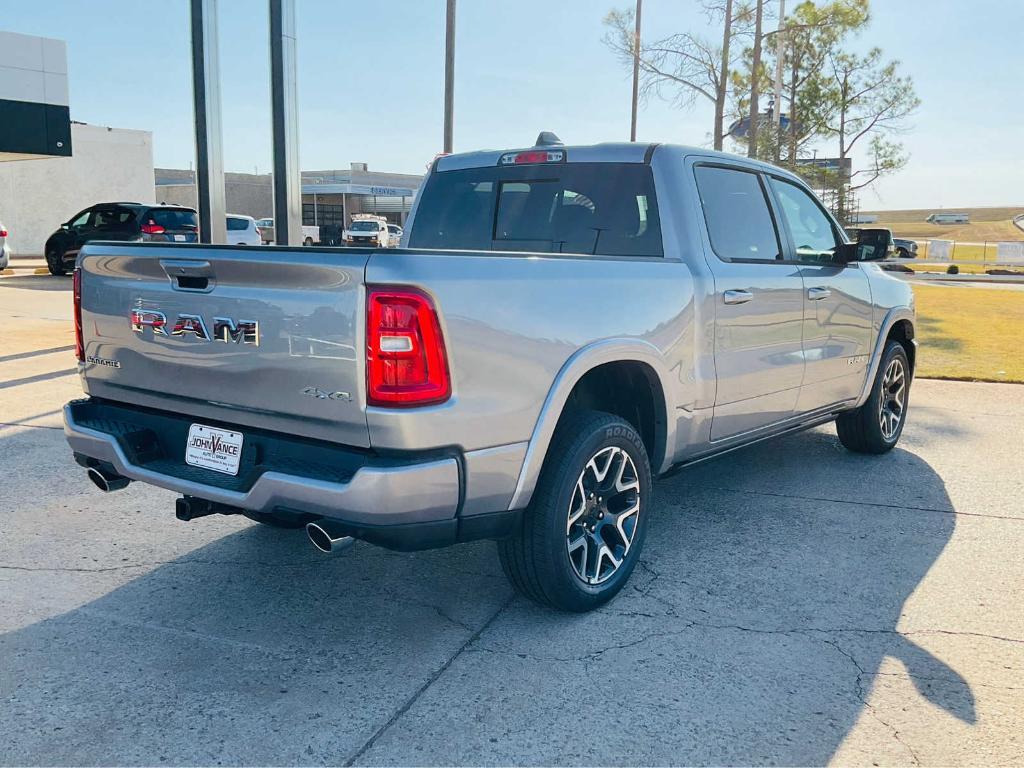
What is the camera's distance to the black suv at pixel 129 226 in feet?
67.9

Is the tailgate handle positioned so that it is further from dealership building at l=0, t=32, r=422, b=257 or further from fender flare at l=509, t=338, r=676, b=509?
dealership building at l=0, t=32, r=422, b=257

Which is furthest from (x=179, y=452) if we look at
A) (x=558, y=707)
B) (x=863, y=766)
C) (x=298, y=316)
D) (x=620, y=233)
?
(x=863, y=766)

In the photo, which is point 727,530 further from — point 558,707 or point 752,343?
point 558,707

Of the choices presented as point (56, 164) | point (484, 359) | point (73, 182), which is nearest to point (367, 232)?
point (73, 182)

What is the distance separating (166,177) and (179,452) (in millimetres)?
65320

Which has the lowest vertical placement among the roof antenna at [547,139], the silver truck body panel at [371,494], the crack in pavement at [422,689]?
the crack in pavement at [422,689]

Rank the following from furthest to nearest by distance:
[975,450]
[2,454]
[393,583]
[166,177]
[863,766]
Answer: [166,177]
[975,450]
[2,454]
[393,583]
[863,766]

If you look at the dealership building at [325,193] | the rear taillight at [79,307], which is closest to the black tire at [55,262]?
the rear taillight at [79,307]

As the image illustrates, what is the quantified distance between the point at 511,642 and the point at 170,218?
19.7 m

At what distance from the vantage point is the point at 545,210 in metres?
4.74

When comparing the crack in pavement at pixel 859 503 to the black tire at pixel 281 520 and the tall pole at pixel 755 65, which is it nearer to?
the black tire at pixel 281 520

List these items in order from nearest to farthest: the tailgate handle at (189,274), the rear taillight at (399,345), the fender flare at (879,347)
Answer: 1. the rear taillight at (399,345)
2. the tailgate handle at (189,274)
3. the fender flare at (879,347)

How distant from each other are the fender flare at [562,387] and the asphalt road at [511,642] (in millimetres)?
662

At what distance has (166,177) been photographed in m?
63.4
